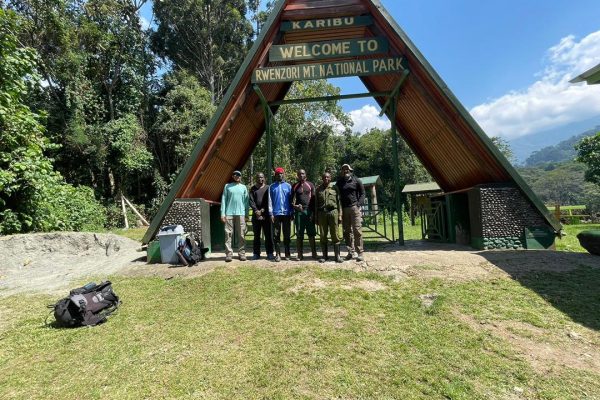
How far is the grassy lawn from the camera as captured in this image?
3266mm

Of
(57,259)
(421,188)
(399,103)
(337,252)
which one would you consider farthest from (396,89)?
(421,188)

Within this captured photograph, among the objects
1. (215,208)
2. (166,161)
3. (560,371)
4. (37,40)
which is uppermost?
(37,40)

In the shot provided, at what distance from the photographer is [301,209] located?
7.43 metres

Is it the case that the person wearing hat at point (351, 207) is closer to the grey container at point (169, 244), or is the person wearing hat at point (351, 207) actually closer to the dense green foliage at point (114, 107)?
the grey container at point (169, 244)

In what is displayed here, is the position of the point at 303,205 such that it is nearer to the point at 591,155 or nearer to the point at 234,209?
the point at 234,209

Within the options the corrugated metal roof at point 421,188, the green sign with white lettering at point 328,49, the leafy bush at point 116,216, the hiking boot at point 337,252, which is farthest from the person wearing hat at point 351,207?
the corrugated metal roof at point 421,188

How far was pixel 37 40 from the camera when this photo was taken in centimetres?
1850

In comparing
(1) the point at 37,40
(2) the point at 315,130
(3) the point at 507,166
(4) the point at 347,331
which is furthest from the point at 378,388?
(2) the point at 315,130

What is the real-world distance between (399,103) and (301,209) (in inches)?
217

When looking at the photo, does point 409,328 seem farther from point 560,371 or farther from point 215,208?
point 215,208

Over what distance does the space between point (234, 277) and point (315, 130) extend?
2463cm

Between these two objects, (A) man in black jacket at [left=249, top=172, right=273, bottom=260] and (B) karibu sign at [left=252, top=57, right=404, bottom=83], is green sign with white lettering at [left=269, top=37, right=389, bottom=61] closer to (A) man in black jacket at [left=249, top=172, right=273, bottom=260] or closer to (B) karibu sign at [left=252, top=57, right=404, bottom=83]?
(B) karibu sign at [left=252, top=57, right=404, bottom=83]

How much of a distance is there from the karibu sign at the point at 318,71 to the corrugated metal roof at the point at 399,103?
16.1 inches

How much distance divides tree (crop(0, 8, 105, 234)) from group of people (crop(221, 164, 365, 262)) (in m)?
6.98
